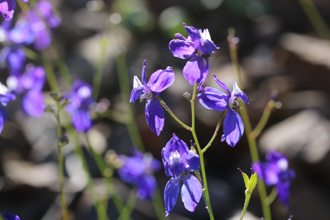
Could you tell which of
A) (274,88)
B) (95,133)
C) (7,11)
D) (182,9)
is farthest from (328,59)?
(7,11)

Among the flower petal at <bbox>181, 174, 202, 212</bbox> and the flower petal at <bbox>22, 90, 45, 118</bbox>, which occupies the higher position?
the flower petal at <bbox>181, 174, 202, 212</bbox>

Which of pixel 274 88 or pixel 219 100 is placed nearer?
pixel 219 100

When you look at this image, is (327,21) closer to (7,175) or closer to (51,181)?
(51,181)

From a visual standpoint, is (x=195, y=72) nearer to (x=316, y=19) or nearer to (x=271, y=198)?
(x=271, y=198)

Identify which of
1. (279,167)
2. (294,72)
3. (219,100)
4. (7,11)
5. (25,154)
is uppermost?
(7,11)

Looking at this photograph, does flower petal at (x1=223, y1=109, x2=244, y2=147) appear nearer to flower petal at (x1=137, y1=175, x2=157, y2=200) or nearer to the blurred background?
the blurred background

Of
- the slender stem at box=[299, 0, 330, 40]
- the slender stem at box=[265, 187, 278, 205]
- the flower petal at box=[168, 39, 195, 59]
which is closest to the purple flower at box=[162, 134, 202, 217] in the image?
the flower petal at box=[168, 39, 195, 59]

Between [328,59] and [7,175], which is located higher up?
[328,59]
